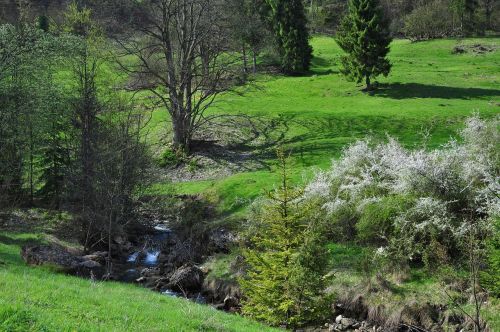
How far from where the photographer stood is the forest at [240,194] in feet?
50.5

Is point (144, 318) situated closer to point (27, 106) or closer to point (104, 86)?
point (27, 106)

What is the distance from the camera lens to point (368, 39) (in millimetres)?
58000

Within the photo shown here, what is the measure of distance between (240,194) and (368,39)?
33.9m

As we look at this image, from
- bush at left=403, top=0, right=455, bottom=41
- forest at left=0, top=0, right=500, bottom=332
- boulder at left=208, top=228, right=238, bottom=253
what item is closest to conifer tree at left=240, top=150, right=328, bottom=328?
forest at left=0, top=0, right=500, bottom=332

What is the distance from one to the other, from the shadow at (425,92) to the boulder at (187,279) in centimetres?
3943

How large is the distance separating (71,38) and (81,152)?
13.8 metres

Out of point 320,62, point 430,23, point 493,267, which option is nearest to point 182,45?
point 493,267

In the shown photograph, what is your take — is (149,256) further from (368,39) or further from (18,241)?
(368,39)

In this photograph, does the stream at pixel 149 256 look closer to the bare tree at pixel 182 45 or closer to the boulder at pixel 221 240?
the boulder at pixel 221 240

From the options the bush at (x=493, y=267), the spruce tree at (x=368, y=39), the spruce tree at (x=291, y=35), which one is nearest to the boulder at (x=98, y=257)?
the bush at (x=493, y=267)

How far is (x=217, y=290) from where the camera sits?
2222 cm

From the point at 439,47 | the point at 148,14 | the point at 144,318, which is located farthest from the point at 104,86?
the point at 439,47

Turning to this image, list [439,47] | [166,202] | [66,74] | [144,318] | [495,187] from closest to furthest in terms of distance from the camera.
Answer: [144,318] → [495,187] → [166,202] → [66,74] → [439,47]

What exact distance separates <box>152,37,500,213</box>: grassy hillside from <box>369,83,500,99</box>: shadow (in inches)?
3.8
